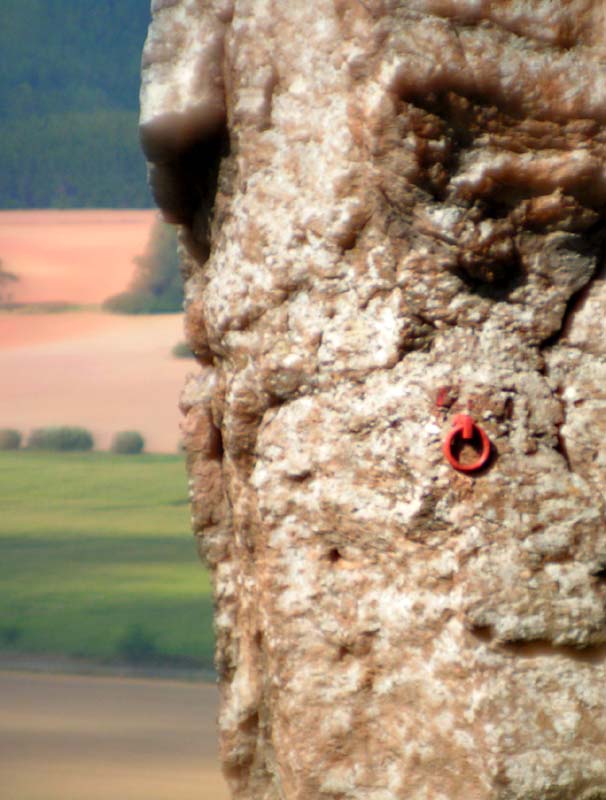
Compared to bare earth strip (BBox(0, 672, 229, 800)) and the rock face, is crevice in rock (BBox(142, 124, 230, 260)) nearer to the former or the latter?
the rock face

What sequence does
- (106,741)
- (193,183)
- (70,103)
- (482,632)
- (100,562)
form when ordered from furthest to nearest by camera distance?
(70,103) < (100,562) < (106,741) < (193,183) < (482,632)

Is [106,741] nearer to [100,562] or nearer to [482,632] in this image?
[100,562]

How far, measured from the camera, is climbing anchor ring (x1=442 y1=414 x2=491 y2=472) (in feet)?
5.84

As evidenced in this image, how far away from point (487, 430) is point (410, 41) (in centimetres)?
56

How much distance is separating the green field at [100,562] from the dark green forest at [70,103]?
56.4 inches

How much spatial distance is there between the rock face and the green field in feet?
8.74

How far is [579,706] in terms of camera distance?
1.78 metres

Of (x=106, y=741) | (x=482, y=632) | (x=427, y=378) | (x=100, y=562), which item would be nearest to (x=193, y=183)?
(x=427, y=378)

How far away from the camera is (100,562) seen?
487cm

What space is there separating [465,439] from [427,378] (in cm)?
10

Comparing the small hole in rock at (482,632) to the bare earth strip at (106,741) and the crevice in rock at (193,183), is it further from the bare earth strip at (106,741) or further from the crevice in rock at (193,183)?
the bare earth strip at (106,741)

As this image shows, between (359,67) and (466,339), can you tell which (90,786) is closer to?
(466,339)

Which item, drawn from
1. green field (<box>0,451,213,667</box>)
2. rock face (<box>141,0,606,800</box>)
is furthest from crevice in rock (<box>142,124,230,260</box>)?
green field (<box>0,451,213,667</box>)

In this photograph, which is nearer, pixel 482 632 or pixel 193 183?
pixel 482 632
